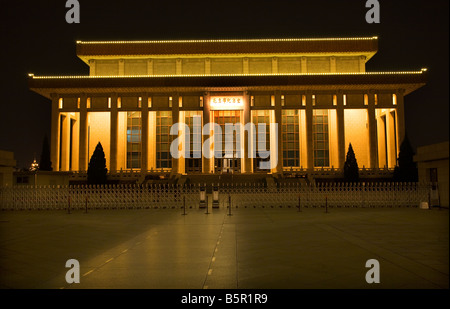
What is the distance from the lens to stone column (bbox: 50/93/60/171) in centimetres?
4766

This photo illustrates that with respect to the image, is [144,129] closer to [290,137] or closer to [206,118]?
[206,118]

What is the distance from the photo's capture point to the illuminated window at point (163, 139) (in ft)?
171

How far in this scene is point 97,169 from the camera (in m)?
40.7

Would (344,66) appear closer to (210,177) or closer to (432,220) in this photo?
(210,177)

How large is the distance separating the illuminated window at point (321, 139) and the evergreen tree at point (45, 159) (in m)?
35.9

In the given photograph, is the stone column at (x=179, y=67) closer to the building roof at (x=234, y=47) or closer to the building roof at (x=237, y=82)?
the building roof at (x=234, y=47)

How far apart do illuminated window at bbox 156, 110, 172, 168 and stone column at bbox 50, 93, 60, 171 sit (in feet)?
43.5

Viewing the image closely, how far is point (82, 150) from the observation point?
1919 inches

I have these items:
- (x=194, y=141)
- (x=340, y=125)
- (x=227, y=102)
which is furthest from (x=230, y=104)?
(x=340, y=125)

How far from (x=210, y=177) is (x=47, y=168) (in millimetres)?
21258

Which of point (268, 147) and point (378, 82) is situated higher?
point (378, 82)

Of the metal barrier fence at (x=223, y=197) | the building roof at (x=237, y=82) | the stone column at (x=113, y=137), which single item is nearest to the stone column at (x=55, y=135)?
the building roof at (x=237, y=82)
